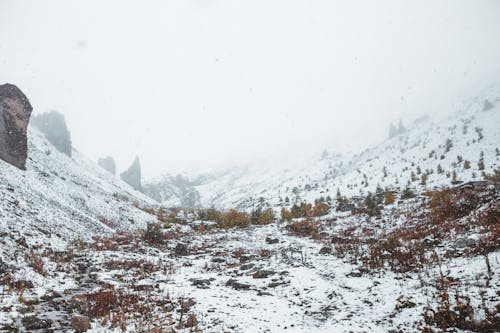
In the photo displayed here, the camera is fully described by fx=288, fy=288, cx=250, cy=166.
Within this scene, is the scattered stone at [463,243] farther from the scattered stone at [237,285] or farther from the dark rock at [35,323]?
the dark rock at [35,323]

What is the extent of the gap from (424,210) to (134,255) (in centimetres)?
1958

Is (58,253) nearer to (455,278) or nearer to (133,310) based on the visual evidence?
(133,310)

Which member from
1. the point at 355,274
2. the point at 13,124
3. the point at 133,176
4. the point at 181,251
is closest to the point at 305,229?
the point at 181,251

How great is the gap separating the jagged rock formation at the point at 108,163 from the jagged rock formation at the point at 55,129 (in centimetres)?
2578

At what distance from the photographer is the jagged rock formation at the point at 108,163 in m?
97.0

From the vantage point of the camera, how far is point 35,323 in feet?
23.1

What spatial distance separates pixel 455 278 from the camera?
8.11 m

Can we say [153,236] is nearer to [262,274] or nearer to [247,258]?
[247,258]

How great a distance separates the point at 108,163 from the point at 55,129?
2906cm

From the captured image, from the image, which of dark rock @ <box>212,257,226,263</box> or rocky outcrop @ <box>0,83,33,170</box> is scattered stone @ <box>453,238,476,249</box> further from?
rocky outcrop @ <box>0,83,33,170</box>

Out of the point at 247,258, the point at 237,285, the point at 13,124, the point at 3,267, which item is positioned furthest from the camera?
the point at 13,124

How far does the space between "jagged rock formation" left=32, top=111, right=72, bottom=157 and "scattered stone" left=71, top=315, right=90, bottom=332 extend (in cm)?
6822

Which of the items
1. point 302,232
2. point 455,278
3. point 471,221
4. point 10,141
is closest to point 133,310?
point 455,278

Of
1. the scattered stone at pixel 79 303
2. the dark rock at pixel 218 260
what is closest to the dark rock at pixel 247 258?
the dark rock at pixel 218 260
